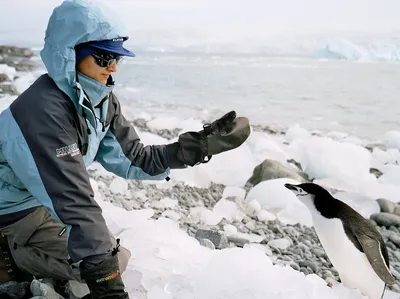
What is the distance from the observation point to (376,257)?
209cm

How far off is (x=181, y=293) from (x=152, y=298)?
11 cm

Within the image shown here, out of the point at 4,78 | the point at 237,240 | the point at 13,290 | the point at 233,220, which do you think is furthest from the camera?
the point at 4,78

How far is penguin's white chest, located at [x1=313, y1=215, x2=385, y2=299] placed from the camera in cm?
207

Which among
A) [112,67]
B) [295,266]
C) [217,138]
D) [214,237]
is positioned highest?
[112,67]

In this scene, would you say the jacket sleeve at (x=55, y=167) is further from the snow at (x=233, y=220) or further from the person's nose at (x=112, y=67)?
the snow at (x=233, y=220)

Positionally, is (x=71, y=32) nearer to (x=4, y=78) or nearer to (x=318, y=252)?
(x=318, y=252)

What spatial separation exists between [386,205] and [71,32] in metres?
3.06

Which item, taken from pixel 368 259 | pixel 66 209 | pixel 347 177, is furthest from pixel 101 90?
pixel 347 177

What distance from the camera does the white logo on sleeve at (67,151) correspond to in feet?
4.72

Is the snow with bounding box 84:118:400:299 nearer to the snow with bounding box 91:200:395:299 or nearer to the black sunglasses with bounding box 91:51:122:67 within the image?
the snow with bounding box 91:200:395:299

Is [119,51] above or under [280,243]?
above

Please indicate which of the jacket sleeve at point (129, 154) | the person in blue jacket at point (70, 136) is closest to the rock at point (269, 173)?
the jacket sleeve at point (129, 154)

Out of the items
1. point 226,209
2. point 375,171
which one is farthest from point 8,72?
point 226,209

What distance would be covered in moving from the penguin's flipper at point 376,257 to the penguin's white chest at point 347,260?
0.03 m
